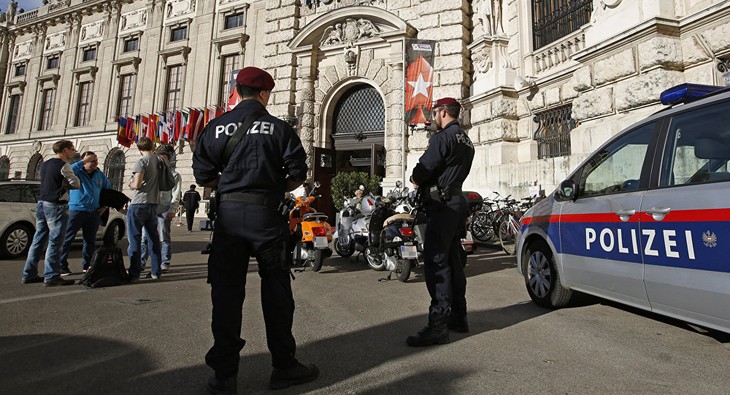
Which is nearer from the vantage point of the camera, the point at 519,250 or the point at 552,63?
the point at 519,250

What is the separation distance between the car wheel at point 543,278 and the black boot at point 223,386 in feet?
10.2

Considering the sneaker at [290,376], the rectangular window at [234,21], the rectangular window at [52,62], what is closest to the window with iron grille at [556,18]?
the sneaker at [290,376]

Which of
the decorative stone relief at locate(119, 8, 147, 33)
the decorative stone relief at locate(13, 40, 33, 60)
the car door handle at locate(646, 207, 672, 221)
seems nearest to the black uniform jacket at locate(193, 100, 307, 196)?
the car door handle at locate(646, 207, 672, 221)

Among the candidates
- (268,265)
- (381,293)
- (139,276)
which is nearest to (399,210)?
(381,293)

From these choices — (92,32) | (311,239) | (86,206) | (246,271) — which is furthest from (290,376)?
(92,32)

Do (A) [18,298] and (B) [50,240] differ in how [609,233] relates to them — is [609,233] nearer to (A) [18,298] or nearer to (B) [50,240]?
(A) [18,298]

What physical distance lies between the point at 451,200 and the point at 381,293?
2.03m

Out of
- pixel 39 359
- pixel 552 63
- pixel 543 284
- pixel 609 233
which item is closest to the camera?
pixel 39 359

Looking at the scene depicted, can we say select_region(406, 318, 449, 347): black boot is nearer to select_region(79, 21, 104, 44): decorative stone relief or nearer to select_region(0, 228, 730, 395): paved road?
select_region(0, 228, 730, 395): paved road

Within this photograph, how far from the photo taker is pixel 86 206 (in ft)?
17.0

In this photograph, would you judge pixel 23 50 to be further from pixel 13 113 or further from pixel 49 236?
pixel 49 236

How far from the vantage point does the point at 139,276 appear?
218 inches

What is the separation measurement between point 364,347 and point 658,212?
2.27m

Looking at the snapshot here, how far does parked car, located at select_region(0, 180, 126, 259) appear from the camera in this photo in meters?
6.94
